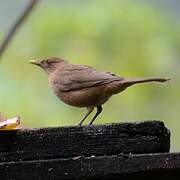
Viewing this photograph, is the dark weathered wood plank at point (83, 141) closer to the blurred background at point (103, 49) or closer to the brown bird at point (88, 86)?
the brown bird at point (88, 86)

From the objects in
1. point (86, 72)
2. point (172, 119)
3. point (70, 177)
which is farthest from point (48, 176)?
point (172, 119)

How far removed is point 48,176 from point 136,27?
3.48 metres

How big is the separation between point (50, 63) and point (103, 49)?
681mm

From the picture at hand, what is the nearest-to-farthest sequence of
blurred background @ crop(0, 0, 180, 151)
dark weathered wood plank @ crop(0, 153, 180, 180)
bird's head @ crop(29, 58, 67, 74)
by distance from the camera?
dark weathered wood plank @ crop(0, 153, 180, 180), bird's head @ crop(29, 58, 67, 74), blurred background @ crop(0, 0, 180, 151)

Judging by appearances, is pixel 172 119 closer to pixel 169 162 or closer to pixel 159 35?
pixel 159 35

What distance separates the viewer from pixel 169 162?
109 inches

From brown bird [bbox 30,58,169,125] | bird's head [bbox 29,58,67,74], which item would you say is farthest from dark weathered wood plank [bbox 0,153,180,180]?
bird's head [bbox 29,58,67,74]

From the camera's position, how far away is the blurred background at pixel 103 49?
19.8 feet

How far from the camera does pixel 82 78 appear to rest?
497 cm

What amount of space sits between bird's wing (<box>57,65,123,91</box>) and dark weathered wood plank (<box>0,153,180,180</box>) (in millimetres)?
1998

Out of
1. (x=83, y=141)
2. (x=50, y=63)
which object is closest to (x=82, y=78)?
(x=50, y=63)

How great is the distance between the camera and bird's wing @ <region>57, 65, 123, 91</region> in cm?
484

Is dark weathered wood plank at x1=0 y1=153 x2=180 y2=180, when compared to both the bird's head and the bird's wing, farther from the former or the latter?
the bird's head

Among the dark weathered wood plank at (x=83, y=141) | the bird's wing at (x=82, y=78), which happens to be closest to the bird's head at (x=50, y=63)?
the bird's wing at (x=82, y=78)
